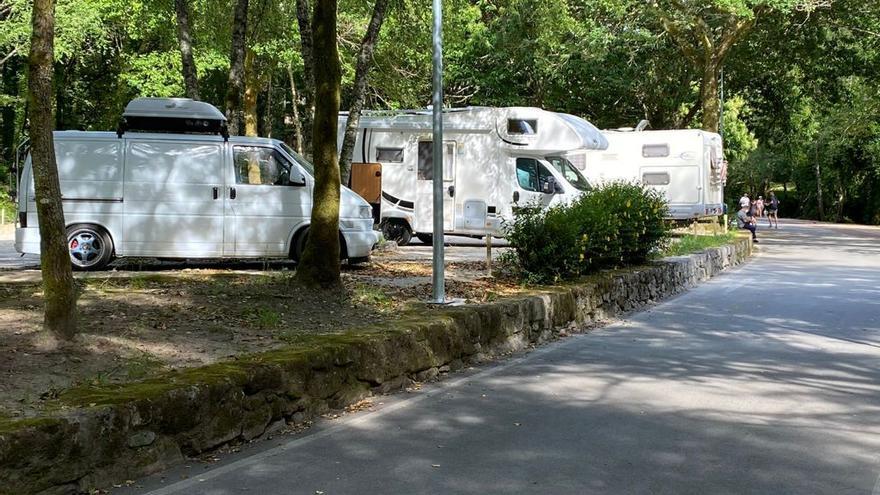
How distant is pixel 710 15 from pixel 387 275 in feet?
61.6

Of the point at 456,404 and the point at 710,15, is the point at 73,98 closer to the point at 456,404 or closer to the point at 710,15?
the point at 710,15

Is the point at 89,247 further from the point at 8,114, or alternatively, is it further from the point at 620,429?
the point at 8,114

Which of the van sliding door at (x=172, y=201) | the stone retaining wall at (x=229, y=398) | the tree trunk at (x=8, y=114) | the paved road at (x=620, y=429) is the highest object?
the tree trunk at (x=8, y=114)

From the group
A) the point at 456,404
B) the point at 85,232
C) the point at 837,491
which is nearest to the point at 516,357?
the point at 456,404

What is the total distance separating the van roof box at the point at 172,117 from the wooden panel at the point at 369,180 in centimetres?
698

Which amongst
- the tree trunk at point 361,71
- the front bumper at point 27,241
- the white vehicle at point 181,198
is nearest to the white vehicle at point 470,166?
the tree trunk at point 361,71

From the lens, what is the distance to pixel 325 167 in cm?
977

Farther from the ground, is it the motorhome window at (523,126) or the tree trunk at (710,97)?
the tree trunk at (710,97)

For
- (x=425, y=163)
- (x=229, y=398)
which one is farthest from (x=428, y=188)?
(x=229, y=398)

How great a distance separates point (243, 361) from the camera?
20.1ft

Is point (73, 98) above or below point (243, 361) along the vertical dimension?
above

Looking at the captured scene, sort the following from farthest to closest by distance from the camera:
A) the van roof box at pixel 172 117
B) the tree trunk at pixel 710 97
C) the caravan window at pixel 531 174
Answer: the tree trunk at pixel 710 97 → the caravan window at pixel 531 174 → the van roof box at pixel 172 117

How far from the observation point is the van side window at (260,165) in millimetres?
13180

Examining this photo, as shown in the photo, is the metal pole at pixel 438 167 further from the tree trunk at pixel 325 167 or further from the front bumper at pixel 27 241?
the front bumper at pixel 27 241
